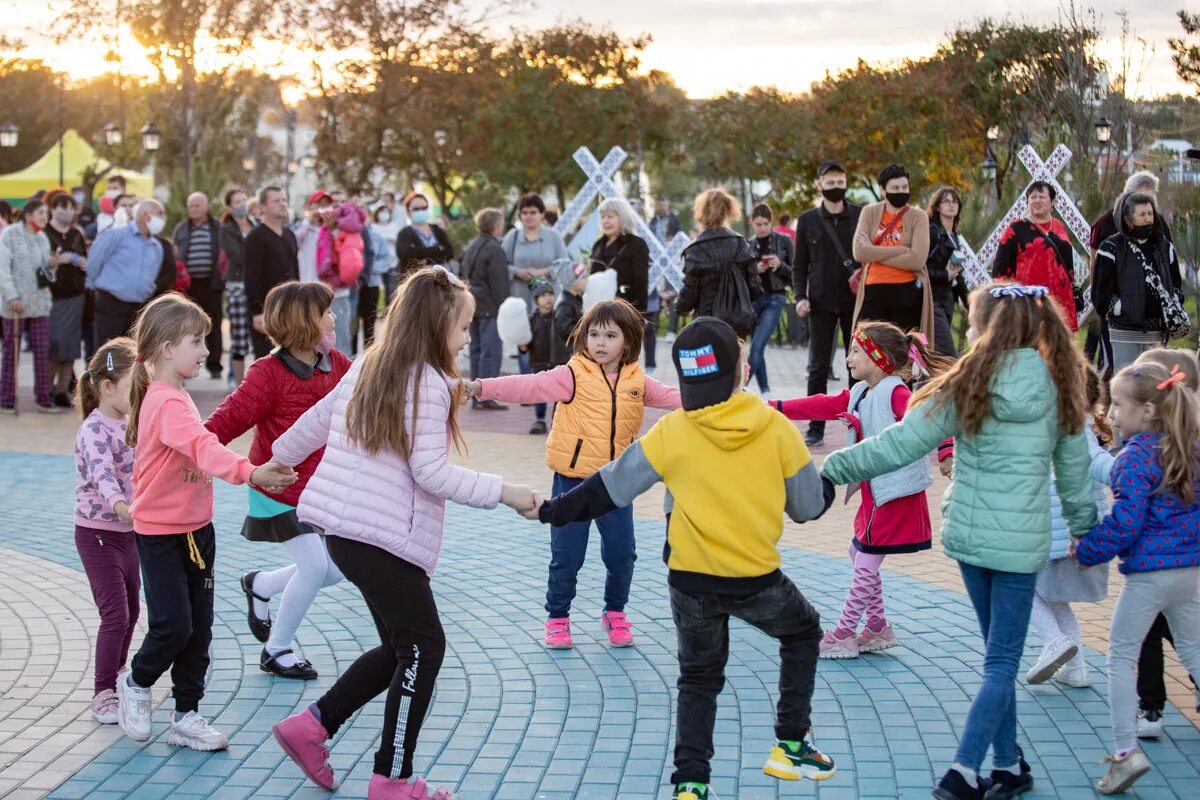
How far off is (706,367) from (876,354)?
1.82 m

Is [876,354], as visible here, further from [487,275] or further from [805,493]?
[487,275]

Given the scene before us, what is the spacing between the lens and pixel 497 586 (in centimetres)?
760

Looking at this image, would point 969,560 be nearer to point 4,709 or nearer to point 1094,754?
point 1094,754

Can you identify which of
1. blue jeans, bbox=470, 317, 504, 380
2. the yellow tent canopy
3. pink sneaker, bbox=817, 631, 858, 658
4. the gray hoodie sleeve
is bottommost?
pink sneaker, bbox=817, 631, 858, 658

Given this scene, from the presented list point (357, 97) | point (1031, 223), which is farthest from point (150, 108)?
point (1031, 223)

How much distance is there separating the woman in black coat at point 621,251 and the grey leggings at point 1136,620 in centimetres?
733

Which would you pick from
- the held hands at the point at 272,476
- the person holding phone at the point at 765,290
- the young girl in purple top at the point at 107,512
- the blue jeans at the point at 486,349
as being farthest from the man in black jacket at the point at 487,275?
the held hands at the point at 272,476

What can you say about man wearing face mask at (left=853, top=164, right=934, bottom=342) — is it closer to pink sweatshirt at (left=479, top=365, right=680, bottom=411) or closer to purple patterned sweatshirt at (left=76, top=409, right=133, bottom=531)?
pink sweatshirt at (left=479, top=365, right=680, bottom=411)

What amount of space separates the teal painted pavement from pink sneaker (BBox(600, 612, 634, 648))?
2.4 inches

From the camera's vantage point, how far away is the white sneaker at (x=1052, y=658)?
5422 millimetres

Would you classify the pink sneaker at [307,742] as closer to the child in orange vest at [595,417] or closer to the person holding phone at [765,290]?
the child in orange vest at [595,417]

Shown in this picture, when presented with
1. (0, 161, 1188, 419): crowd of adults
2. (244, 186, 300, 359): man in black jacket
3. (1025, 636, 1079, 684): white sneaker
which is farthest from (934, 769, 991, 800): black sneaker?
(244, 186, 300, 359): man in black jacket

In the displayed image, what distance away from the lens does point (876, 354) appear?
5949mm

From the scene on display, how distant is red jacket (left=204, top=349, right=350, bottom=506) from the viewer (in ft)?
18.4
